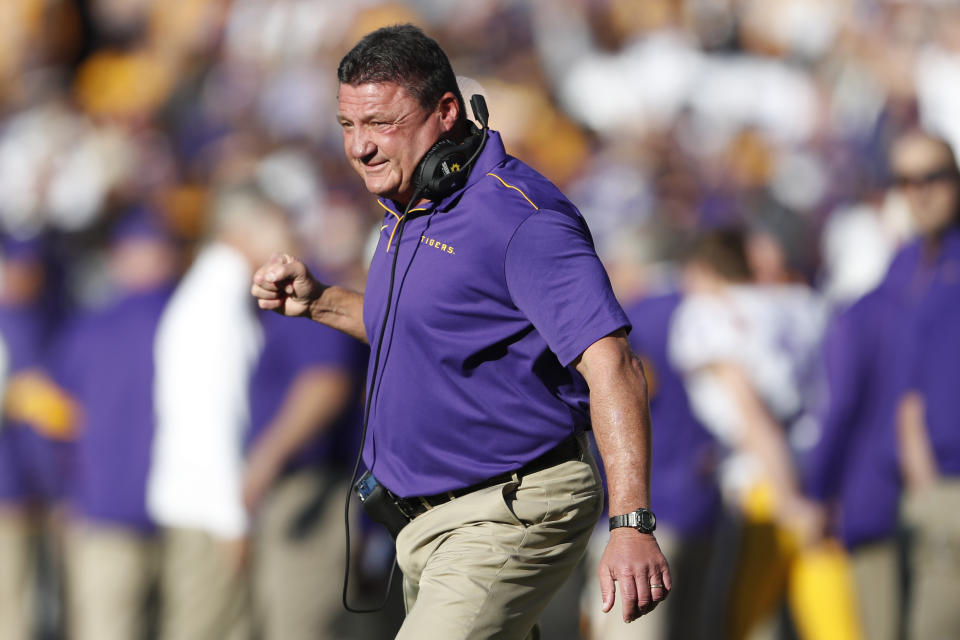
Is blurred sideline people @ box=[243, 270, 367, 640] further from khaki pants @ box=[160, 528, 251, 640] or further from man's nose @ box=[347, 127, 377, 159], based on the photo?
man's nose @ box=[347, 127, 377, 159]

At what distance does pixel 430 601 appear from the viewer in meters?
3.70

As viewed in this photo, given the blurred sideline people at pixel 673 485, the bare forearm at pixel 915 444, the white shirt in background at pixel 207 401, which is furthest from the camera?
the white shirt in background at pixel 207 401

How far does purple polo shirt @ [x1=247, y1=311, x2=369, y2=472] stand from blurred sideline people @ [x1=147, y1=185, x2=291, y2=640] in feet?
0.31

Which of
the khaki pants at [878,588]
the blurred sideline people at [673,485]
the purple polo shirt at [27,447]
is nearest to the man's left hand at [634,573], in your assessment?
the blurred sideline people at [673,485]

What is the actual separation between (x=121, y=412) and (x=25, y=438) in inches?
44.5

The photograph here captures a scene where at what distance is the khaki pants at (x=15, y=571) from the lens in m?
8.38

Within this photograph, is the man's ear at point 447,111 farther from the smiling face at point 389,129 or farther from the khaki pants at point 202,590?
the khaki pants at point 202,590

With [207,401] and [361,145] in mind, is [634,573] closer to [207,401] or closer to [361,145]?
[361,145]

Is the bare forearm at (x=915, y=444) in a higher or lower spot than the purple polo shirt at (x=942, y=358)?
lower

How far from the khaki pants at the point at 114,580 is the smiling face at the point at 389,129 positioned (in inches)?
170

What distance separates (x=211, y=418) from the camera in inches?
287

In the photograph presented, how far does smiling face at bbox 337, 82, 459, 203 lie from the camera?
3920 mm

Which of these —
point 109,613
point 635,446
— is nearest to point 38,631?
point 109,613

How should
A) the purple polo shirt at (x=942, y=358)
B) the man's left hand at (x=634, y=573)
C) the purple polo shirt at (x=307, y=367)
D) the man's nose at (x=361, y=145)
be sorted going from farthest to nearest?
the purple polo shirt at (x=307, y=367) < the purple polo shirt at (x=942, y=358) < the man's nose at (x=361, y=145) < the man's left hand at (x=634, y=573)
